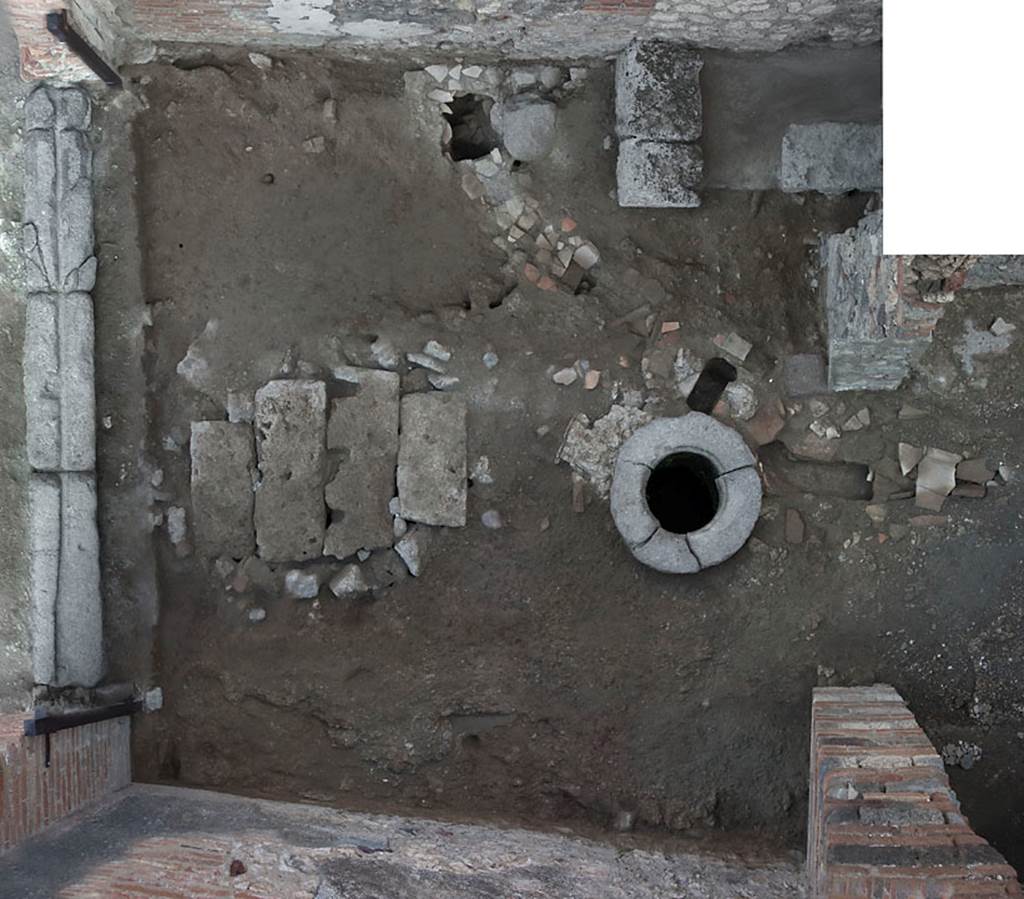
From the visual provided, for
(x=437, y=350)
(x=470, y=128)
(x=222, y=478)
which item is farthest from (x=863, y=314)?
(x=222, y=478)

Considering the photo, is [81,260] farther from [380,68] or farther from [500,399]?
[500,399]

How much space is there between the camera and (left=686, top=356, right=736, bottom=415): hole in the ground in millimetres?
5691

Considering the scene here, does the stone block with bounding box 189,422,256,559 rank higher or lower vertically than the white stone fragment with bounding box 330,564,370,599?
higher

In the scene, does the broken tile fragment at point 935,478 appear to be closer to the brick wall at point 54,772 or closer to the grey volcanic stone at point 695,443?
the grey volcanic stone at point 695,443

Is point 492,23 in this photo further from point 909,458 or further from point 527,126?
point 909,458

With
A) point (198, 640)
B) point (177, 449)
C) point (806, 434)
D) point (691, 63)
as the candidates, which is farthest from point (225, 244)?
point (806, 434)

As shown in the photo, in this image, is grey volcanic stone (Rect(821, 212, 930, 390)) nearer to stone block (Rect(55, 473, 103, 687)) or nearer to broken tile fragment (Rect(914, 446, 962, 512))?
broken tile fragment (Rect(914, 446, 962, 512))

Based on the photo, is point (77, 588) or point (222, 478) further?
point (222, 478)

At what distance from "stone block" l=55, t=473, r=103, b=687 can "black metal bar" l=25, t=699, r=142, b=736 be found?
0.26 metres

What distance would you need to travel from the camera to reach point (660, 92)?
553cm

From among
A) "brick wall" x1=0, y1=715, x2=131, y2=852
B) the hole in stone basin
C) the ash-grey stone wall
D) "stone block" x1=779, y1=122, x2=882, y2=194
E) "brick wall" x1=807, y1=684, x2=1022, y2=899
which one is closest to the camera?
"brick wall" x1=807, y1=684, x2=1022, y2=899

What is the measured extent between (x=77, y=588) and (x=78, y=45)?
118 inches

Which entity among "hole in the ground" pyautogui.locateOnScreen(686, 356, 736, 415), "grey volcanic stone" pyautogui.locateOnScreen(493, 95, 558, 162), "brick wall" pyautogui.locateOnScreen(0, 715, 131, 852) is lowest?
"brick wall" pyautogui.locateOnScreen(0, 715, 131, 852)

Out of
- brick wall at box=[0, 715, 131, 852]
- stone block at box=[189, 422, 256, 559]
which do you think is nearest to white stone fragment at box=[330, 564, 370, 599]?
stone block at box=[189, 422, 256, 559]
